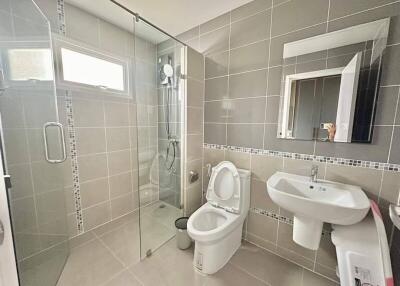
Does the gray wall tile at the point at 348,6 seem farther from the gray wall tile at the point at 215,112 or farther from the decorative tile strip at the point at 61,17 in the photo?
the decorative tile strip at the point at 61,17

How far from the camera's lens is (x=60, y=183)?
1588 mm

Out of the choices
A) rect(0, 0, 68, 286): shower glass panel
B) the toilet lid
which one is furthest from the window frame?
the toilet lid

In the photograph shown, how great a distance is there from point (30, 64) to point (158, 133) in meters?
1.28

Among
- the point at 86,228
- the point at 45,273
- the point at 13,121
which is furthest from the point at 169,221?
the point at 13,121

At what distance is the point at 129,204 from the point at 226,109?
182 centimetres

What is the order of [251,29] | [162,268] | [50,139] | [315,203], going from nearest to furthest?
[315,203] → [50,139] → [162,268] → [251,29]

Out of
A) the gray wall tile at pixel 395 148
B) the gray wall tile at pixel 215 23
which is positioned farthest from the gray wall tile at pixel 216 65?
the gray wall tile at pixel 395 148

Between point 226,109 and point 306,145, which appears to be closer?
point 306,145

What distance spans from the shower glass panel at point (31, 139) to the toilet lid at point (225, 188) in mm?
1408

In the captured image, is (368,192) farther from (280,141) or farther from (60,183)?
(60,183)

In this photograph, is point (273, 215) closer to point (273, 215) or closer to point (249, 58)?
point (273, 215)

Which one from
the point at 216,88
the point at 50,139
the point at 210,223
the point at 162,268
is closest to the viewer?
the point at 50,139

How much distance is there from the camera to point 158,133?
219 centimetres

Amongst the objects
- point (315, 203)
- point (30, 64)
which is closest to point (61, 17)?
point (30, 64)
